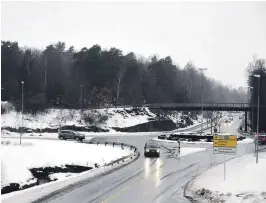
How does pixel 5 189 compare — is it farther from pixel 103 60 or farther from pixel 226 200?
pixel 103 60

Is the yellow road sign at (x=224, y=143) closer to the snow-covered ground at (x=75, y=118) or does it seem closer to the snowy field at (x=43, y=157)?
the snowy field at (x=43, y=157)

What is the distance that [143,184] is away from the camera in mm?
25172

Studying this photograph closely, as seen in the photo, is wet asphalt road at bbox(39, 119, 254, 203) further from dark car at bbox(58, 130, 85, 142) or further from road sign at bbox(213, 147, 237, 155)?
dark car at bbox(58, 130, 85, 142)

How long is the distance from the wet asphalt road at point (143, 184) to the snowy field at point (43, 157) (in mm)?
4890

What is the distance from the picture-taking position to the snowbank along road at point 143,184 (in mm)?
21219

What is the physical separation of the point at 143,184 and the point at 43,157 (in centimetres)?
1381

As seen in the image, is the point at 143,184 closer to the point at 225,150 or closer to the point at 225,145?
the point at 225,150

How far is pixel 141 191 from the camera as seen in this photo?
75.4ft

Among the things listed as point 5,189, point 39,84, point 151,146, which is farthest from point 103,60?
point 5,189

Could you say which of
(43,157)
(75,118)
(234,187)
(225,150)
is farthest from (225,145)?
(75,118)

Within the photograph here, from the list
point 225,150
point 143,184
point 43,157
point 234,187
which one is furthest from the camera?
point 43,157

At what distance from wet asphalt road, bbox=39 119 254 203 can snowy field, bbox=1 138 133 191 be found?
4890 millimetres

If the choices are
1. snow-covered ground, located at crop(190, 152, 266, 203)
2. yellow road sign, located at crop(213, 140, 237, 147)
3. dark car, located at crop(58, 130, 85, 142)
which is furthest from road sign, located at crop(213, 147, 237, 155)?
dark car, located at crop(58, 130, 85, 142)

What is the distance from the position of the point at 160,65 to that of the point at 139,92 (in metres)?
12.1
